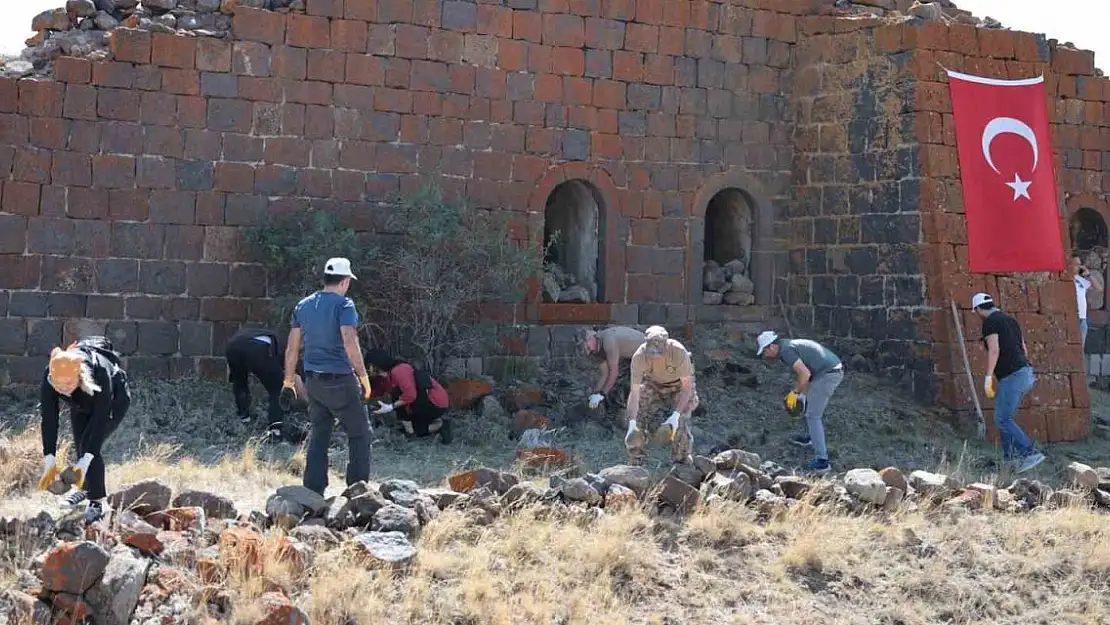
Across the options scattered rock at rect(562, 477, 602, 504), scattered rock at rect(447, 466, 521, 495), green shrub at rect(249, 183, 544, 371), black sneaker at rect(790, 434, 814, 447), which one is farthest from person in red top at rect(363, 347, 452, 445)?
black sneaker at rect(790, 434, 814, 447)

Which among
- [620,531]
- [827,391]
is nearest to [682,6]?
[827,391]

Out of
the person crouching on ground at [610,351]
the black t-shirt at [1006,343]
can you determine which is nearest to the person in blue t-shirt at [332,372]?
the person crouching on ground at [610,351]

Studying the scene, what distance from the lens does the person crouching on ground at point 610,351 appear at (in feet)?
43.8

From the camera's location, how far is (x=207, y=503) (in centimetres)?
862

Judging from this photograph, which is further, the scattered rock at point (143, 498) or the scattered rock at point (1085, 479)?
the scattered rock at point (1085, 479)

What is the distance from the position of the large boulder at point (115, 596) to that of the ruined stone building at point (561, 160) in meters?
6.61

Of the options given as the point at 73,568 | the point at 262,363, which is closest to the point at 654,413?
the point at 262,363

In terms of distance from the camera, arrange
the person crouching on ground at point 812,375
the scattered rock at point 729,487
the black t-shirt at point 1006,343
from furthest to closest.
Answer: the black t-shirt at point 1006,343 < the person crouching on ground at point 812,375 < the scattered rock at point 729,487

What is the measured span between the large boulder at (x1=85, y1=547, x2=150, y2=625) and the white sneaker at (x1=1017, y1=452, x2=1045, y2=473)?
8.91 metres

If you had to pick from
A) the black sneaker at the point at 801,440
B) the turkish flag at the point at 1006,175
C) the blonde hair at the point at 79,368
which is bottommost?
the black sneaker at the point at 801,440

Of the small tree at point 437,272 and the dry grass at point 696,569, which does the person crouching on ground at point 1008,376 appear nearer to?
the dry grass at point 696,569

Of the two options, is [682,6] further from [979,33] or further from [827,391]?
[827,391]

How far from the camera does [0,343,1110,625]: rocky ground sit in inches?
301

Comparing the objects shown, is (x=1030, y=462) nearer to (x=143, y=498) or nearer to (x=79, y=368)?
(x=143, y=498)
